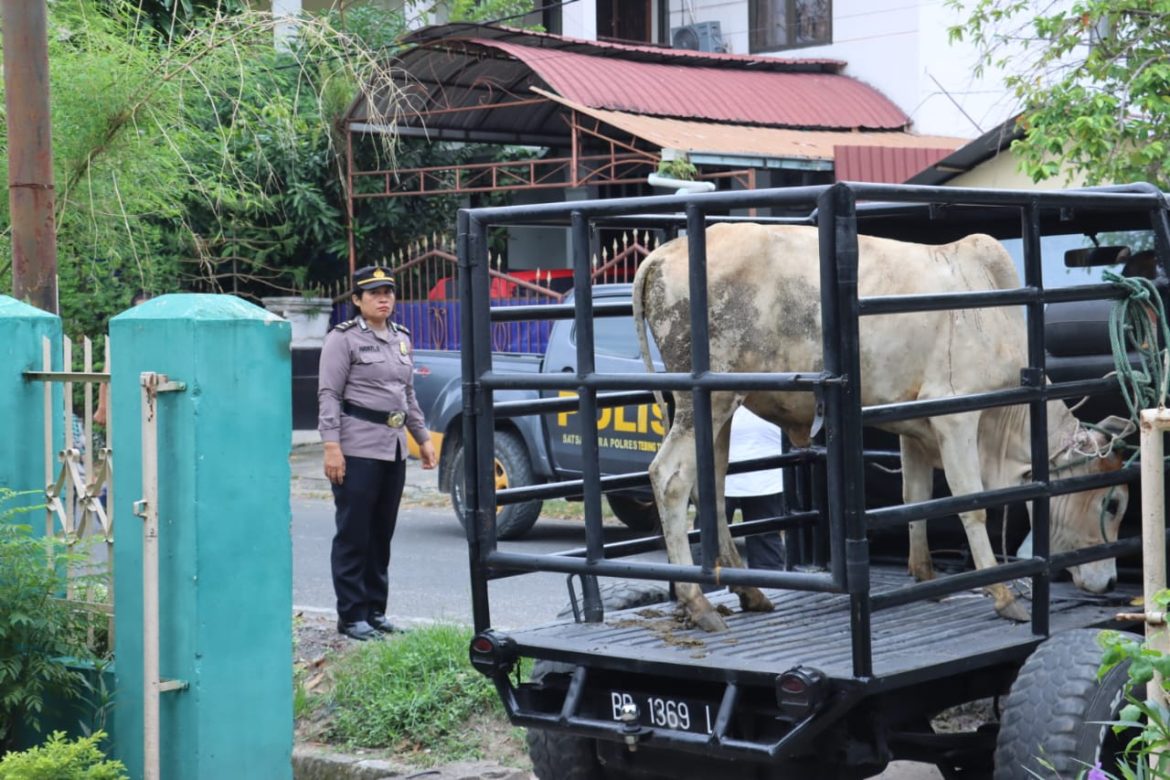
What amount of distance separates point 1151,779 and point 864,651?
0.88m

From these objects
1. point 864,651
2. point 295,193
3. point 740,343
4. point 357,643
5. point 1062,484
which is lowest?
point 357,643

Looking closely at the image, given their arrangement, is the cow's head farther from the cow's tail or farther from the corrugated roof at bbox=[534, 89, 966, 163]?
the corrugated roof at bbox=[534, 89, 966, 163]

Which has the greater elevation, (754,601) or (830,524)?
(830,524)

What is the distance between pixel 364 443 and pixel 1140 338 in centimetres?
423

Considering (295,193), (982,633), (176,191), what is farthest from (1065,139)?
(295,193)

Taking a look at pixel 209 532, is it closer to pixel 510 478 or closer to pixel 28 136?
pixel 28 136

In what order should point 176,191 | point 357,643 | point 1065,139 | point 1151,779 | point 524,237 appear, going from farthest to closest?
point 524,237 < point 1065,139 < point 176,191 < point 357,643 < point 1151,779

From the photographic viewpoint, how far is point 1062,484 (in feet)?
15.9

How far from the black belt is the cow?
10.0 feet

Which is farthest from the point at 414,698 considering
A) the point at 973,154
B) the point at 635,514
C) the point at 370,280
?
the point at 973,154

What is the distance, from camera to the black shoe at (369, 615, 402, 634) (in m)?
7.83

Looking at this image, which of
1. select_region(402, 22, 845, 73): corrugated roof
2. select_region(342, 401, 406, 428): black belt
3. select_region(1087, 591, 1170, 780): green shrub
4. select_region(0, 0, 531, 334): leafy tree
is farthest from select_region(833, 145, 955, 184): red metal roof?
select_region(1087, 591, 1170, 780): green shrub

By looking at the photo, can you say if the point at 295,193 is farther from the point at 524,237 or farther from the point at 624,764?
the point at 624,764

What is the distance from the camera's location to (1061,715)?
13.9 feet
